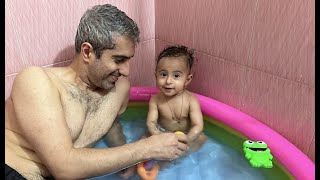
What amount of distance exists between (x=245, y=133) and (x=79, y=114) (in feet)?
2.64

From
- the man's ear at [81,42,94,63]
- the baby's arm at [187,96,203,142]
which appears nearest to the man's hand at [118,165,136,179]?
the baby's arm at [187,96,203,142]

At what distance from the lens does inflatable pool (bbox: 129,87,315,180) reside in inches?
65.6

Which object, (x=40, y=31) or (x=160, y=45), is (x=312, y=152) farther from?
(x=40, y=31)

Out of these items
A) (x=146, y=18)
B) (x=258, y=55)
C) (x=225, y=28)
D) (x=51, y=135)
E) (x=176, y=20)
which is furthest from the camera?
(x=146, y=18)

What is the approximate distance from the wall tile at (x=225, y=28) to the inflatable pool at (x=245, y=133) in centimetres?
27

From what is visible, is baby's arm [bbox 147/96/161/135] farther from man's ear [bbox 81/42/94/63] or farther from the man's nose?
man's ear [bbox 81/42/94/63]

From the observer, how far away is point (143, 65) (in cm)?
251

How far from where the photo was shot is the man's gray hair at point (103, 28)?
1636 mm

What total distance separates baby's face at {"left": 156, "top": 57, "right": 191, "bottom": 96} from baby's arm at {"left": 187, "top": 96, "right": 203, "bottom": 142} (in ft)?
0.37

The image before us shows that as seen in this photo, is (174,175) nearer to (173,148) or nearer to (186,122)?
(173,148)

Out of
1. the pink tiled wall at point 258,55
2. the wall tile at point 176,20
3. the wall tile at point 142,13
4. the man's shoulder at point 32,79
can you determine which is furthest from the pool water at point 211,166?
the wall tile at point 142,13

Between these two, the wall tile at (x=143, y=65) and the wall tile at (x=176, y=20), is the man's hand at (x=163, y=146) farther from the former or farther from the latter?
the wall tile at (x=143, y=65)

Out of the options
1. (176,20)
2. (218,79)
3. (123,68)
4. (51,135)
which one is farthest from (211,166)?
(176,20)

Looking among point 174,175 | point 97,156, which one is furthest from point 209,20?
Result: point 97,156
